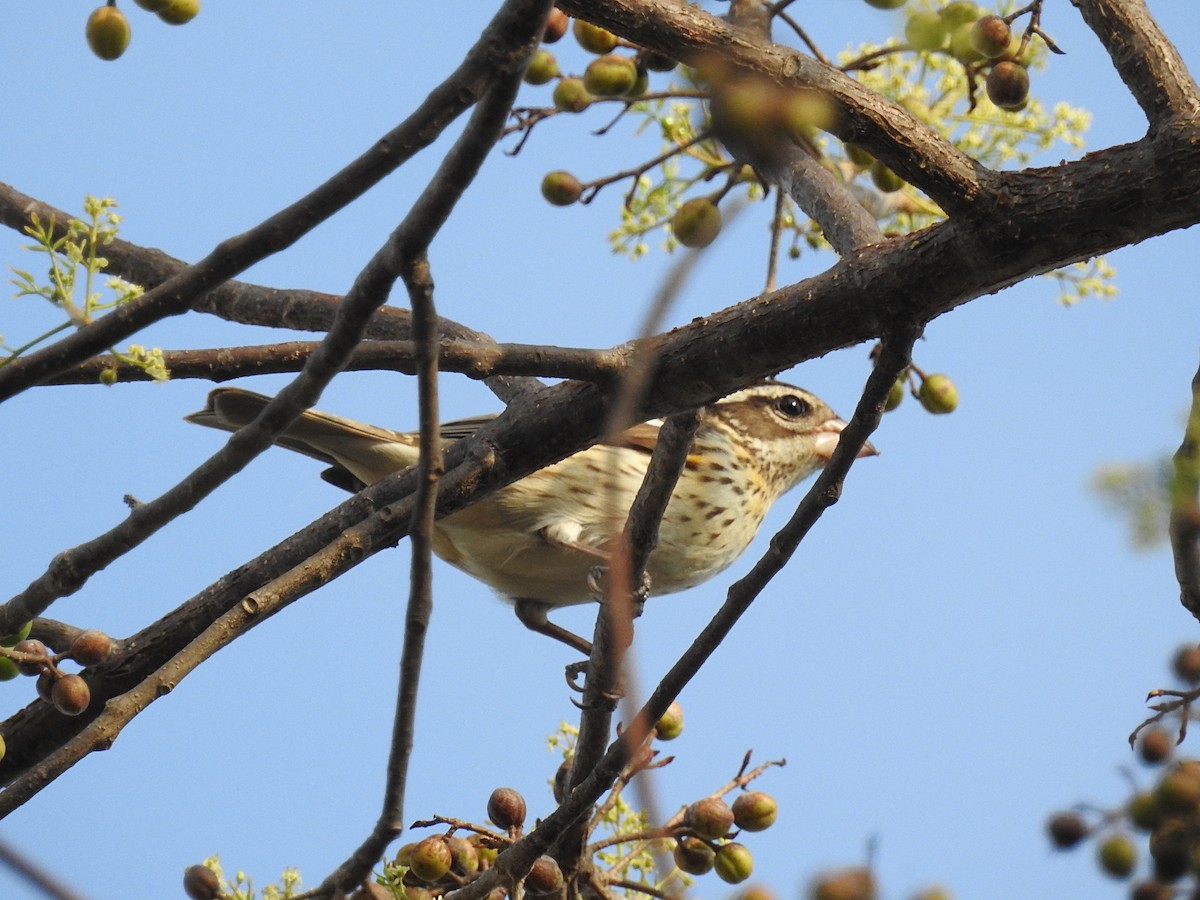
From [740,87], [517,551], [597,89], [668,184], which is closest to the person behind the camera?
[740,87]

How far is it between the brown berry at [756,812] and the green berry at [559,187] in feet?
7.98

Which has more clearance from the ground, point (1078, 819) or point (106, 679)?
point (106, 679)

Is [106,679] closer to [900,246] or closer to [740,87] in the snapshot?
[900,246]

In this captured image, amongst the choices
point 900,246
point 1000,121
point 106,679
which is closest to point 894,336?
point 900,246

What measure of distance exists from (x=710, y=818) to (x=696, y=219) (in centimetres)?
225

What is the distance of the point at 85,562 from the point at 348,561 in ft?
2.03

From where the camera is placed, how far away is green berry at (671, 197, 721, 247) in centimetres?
522

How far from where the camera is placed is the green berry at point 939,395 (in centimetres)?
535

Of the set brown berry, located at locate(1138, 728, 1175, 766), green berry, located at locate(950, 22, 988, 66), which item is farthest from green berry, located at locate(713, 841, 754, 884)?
green berry, located at locate(950, 22, 988, 66)

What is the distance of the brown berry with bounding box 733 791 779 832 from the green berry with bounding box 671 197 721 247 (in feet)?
6.78

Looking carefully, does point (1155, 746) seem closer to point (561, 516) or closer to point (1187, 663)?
point (1187, 663)

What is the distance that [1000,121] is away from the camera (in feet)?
18.5

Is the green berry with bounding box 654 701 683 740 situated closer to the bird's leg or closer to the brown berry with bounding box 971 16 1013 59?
the bird's leg

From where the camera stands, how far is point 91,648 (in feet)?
12.1
